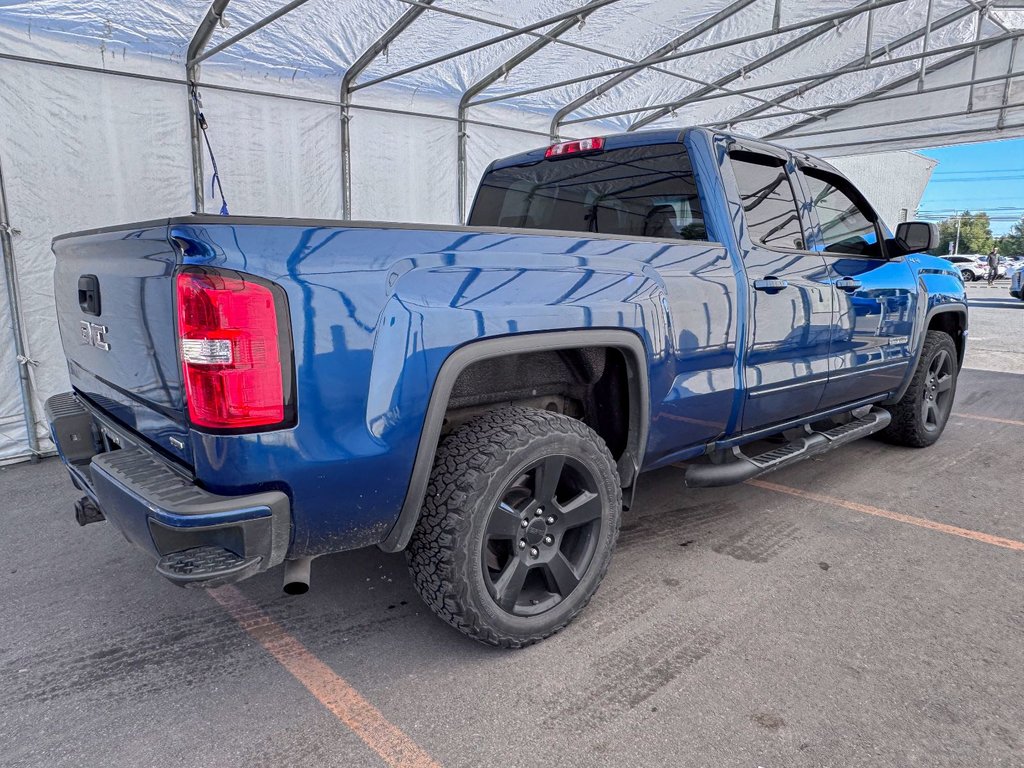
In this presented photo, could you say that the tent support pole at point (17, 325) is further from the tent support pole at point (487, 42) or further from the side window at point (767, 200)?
the side window at point (767, 200)

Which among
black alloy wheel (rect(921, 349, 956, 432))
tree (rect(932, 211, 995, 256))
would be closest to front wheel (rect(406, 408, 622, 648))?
black alloy wheel (rect(921, 349, 956, 432))

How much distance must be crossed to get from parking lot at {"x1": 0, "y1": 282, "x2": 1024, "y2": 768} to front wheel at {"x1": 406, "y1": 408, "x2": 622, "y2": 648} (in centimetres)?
18

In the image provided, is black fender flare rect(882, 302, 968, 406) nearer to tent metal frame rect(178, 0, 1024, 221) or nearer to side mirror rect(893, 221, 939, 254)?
side mirror rect(893, 221, 939, 254)

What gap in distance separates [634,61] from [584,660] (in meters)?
7.10

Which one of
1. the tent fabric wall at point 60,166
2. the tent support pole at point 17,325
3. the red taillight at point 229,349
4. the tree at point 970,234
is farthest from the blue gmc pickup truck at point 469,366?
the tree at point 970,234

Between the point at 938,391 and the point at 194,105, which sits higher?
the point at 194,105

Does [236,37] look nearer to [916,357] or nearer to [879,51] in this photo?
[916,357]

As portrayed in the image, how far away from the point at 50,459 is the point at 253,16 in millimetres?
3756

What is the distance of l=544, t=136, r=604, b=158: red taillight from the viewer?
3389mm

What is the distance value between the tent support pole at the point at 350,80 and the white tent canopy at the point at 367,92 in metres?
0.02

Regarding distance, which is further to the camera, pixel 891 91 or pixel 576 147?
pixel 891 91

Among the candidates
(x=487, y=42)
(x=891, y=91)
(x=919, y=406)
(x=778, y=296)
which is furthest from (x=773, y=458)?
(x=891, y=91)

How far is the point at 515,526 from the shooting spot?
2.38 metres

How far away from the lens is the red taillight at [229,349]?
1740 millimetres
